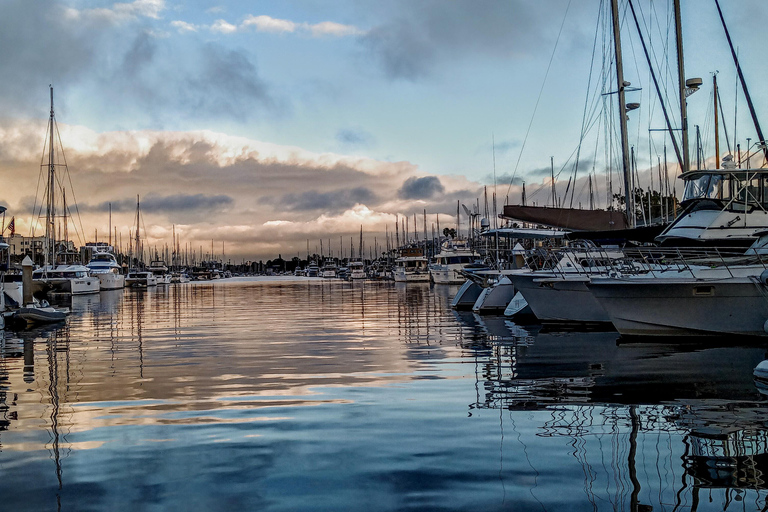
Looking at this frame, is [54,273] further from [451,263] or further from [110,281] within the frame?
[451,263]

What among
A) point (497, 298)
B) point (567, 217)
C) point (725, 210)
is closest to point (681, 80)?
point (567, 217)

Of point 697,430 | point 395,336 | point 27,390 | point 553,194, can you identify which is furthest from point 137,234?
point 697,430

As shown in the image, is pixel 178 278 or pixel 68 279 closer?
pixel 68 279

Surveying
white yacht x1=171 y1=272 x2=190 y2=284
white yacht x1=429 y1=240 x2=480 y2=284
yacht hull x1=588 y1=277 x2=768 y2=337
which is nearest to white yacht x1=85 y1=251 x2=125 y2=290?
white yacht x1=429 y1=240 x2=480 y2=284

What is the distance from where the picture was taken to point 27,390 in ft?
43.6

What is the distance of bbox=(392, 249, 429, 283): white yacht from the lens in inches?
4018

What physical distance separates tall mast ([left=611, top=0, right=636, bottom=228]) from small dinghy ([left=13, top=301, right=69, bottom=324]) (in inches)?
886

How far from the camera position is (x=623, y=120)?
29188 mm

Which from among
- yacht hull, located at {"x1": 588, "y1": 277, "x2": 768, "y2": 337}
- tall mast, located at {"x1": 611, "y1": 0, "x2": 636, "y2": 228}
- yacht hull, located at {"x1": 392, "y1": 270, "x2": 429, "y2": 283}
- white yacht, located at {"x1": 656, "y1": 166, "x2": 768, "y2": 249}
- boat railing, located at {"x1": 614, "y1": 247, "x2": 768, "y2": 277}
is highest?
tall mast, located at {"x1": 611, "y1": 0, "x2": 636, "y2": 228}

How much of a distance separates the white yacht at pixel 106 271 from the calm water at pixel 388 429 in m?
71.1

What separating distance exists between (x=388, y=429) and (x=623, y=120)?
22766 mm

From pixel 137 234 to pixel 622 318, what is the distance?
4143 inches

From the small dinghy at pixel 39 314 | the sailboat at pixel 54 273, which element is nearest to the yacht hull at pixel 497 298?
the small dinghy at pixel 39 314

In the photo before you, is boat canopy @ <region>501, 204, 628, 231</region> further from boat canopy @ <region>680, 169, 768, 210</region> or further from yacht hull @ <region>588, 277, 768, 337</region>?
yacht hull @ <region>588, 277, 768, 337</region>
